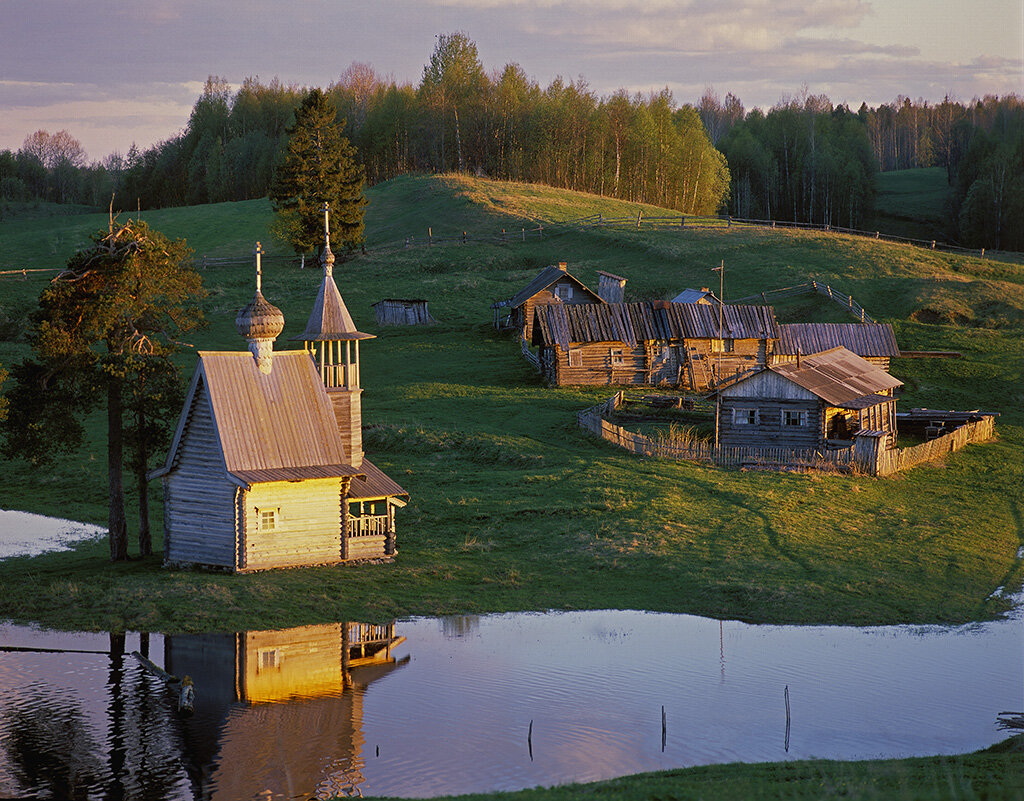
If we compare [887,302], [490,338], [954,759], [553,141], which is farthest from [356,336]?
[553,141]

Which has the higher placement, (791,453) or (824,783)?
(791,453)

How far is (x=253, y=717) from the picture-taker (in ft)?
73.8

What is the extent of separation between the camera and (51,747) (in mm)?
20250

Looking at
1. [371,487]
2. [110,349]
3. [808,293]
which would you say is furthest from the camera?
[808,293]

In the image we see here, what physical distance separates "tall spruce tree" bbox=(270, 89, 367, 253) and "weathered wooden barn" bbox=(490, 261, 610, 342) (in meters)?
19.4

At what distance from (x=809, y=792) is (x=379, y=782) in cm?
695

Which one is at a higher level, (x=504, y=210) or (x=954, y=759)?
(x=504, y=210)

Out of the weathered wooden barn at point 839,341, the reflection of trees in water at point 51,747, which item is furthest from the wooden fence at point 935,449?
the reflection of trees in water at point 51,747

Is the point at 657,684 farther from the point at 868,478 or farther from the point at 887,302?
the point at 887,302

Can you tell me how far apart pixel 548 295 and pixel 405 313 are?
1055 centimetres

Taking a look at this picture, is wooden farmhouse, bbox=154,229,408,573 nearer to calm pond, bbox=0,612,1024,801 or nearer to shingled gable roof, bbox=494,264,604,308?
calm pond, bbox=0,612,1024,801

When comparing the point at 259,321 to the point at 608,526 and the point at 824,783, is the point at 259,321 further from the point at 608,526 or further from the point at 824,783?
the point at 824,783

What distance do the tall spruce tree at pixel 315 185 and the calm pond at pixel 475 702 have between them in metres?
57.7

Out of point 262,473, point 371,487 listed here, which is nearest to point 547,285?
point 371,487
